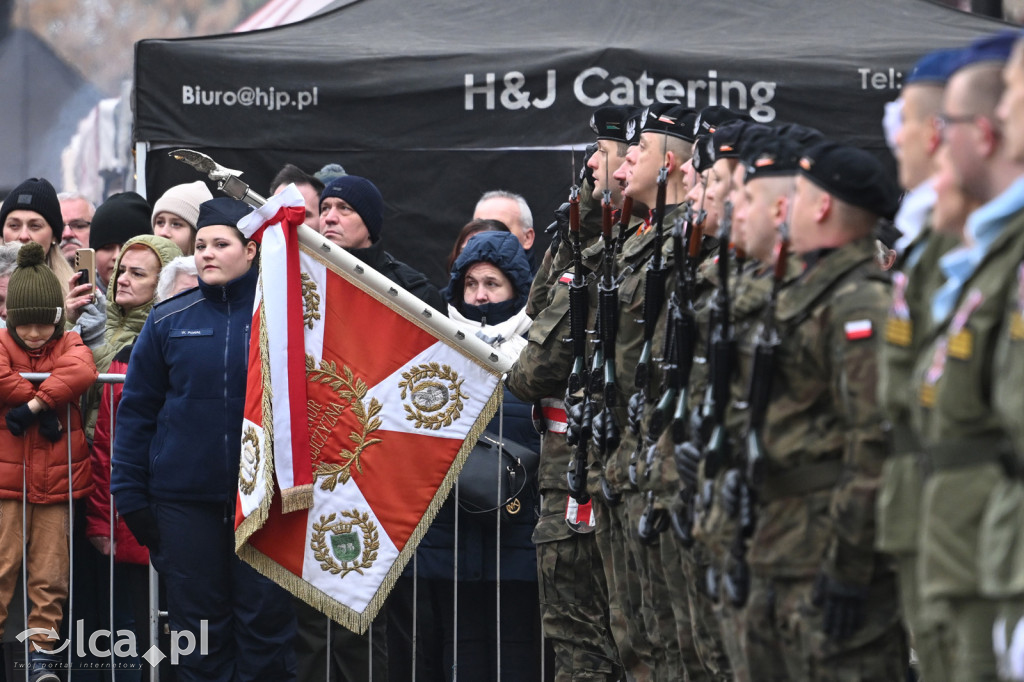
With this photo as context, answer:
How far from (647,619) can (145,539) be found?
2251 mm

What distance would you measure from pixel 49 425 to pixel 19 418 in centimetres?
13

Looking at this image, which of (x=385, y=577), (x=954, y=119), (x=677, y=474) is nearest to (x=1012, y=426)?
(x=954, y=119)

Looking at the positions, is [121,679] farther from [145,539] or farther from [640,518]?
[640,518]

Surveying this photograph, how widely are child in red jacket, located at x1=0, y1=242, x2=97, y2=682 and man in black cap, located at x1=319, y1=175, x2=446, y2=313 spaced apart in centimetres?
128

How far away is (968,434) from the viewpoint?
9.70 feet

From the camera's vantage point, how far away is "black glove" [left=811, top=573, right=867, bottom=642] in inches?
141

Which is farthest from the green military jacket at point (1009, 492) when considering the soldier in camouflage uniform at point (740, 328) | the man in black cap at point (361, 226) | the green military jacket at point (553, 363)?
the man in black cap at point (361, 226)

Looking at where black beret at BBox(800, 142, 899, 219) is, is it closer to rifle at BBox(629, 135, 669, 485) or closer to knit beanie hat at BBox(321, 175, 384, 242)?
rifle at BBox(629, 135, 669, 485)

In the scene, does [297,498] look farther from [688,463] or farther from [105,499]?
[688,463]

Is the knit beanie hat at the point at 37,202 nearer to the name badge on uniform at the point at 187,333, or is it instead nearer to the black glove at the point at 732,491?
the name badge on uniform at the point at 187,333

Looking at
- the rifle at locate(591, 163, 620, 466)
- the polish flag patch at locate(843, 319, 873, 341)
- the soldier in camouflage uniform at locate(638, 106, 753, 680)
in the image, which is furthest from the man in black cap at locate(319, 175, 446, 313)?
the polish flag patch at locate(843, 319, 873, 341)

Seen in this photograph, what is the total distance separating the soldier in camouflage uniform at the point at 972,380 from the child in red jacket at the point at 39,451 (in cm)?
440

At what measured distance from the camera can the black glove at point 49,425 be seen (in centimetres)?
645

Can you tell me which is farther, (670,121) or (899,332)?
(670,121)
